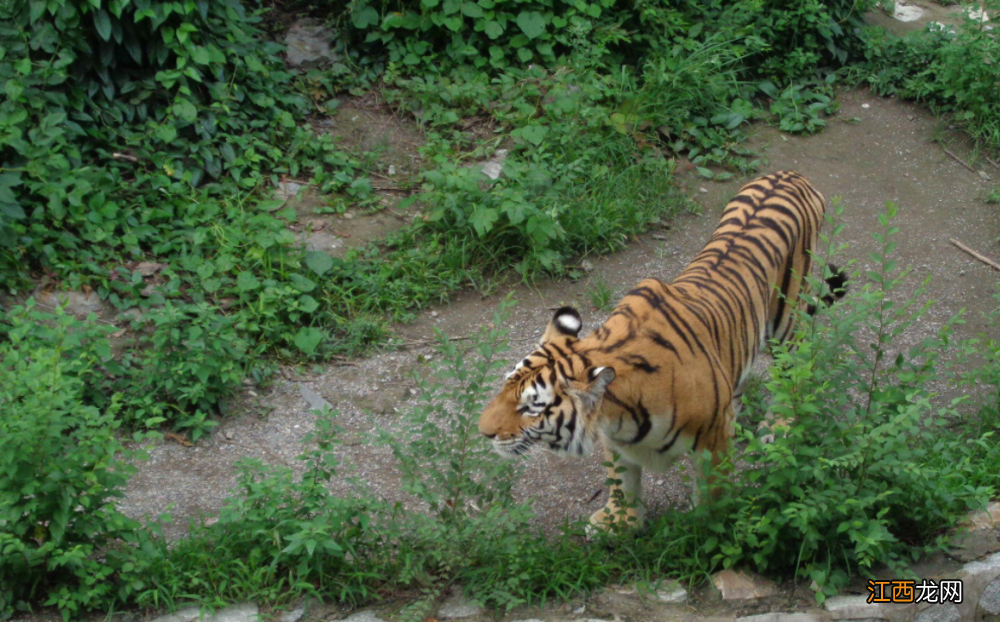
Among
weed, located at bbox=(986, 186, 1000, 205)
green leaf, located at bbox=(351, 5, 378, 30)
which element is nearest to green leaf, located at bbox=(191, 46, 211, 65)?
green leaf, located at bbox=(351, 5, 378, 30)

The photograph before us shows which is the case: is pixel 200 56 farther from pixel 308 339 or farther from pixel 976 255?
pixel 976 255

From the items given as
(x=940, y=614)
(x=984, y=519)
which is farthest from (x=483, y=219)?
(x=940, y=614)

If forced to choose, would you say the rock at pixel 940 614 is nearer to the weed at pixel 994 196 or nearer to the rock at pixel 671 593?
the rock at pixel 671 593

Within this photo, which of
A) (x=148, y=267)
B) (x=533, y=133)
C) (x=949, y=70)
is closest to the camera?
(x=148, y=267)

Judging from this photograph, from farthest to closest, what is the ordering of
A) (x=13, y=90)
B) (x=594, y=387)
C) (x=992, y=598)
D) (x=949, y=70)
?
(x=949, y=70)
(x=13, y=90)
(x=992, y=598)
(x=594, y=387)

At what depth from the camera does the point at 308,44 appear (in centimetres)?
671

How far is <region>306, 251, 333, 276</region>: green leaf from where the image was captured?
5207 mm

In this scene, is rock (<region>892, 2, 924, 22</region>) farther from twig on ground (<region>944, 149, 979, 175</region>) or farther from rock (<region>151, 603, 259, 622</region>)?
rock (<region>151, 603, 259, 622</region>)

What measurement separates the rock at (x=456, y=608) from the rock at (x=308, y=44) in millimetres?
4438

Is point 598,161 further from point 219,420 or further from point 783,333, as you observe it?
point 219,420

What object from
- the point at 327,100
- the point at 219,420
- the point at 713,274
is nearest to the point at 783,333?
the point at 713,274

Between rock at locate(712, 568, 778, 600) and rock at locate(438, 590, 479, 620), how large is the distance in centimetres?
83

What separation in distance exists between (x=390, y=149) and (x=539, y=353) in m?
3.27

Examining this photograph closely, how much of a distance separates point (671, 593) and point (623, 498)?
37 centimetres
